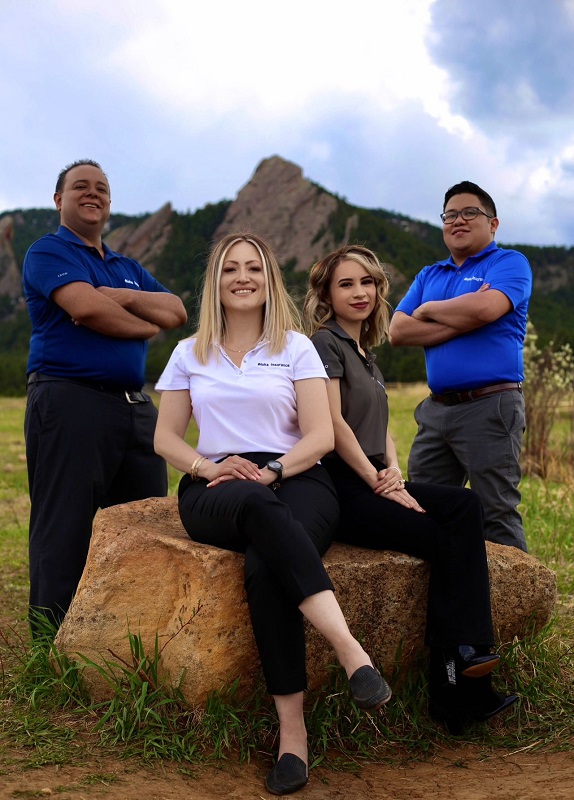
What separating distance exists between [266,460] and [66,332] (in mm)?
1383

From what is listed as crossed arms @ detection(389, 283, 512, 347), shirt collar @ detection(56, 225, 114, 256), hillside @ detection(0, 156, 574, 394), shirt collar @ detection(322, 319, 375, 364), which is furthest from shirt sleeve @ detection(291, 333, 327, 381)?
hillside @ detection(0, 156, 574, 394)

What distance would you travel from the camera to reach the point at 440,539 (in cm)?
361

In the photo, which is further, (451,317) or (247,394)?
(451,317)

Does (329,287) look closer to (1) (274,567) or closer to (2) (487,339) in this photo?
(2) (487,339)

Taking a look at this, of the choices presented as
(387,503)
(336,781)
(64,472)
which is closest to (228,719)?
(336,781)

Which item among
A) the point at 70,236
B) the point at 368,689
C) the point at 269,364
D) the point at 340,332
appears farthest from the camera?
the point at 70,236

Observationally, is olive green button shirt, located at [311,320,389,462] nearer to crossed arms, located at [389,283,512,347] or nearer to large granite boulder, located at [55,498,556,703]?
large granite boulder, located at [55,498,556,703]

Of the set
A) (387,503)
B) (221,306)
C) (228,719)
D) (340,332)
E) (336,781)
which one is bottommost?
(336,781)

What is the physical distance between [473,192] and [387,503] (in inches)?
79.2

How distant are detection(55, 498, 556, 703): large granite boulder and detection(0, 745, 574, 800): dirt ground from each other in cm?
37

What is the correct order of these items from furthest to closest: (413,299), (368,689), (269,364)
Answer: (413,299), (269,364), (368,689)

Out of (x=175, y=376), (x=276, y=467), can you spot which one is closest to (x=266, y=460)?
(x=276, y=467)

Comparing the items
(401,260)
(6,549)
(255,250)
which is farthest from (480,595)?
(401,260)

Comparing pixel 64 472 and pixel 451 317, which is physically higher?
pixel 451 317
